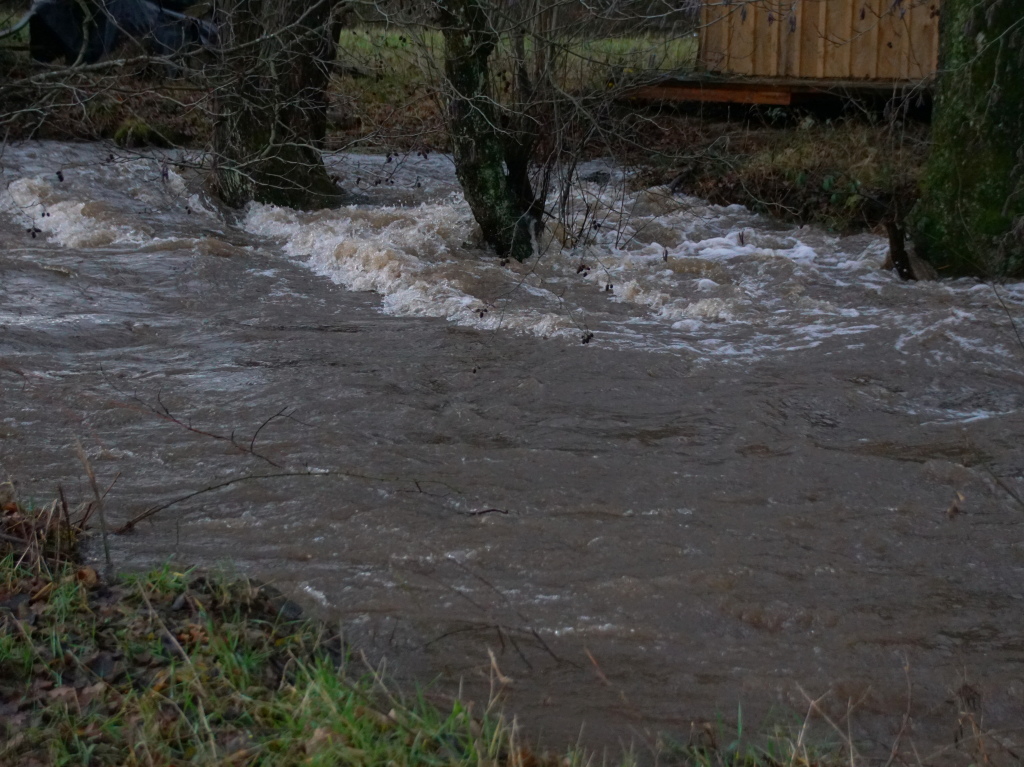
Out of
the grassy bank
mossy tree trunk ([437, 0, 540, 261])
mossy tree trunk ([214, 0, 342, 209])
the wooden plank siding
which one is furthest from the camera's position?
A: the wooden plank siding

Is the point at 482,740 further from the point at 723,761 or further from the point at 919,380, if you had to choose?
the point at 919,380

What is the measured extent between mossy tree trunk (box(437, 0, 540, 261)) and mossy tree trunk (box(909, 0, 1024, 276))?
3554 mm

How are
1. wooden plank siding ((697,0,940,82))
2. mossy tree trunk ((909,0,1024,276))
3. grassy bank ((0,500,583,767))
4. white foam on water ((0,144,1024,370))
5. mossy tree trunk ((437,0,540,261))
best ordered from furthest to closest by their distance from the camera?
wooden plank siding ((697,0,940,82)), mossy tree trunk ((437,0,540,261)), mossy tree trunk ((909,0,1024,276)), white foam on water ((0,144,1024,370)), grassy bank ((0,500,583,767))

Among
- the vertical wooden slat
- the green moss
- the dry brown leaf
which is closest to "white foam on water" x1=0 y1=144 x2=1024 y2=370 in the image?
the green moss

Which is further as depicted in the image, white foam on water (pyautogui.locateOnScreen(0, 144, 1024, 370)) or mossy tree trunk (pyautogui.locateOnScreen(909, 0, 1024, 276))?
mossy tree trunk (pyautogui.locateOnScreen(909, 0, 1024, 276))

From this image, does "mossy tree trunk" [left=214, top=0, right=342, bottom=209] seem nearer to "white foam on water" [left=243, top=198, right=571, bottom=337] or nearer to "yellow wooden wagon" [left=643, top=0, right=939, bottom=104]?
"white foam on water" [left=243, top=198, right=571, bottom=337]

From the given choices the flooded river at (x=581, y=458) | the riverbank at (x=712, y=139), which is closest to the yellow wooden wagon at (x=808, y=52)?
the riverbank at (x=712, y=139)

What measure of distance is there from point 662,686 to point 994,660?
1.21 metres

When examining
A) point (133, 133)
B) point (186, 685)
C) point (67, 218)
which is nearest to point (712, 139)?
point (67, 218)

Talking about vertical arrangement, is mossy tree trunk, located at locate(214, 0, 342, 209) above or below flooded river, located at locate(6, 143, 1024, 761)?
above

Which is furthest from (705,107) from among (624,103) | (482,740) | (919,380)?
(482,740)

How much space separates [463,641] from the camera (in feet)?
12.4

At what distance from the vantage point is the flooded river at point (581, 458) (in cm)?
370

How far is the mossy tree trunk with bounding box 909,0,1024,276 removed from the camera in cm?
834
